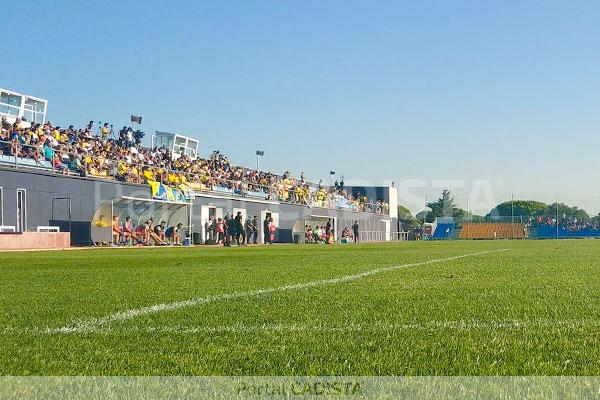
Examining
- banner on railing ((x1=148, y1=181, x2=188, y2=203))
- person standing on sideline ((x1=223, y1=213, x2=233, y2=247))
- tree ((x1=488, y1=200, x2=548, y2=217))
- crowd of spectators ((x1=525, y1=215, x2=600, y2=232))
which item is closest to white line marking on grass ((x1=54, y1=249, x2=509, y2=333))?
banner on railing ((x1=148, y1=181, x2=188, y2=203))

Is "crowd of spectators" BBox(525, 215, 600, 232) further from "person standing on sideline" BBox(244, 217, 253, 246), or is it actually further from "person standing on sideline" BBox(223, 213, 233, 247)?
"person standing on sideline" BBox(223, 213, 233, 247)

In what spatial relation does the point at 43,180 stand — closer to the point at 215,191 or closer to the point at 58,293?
the point at 215,191

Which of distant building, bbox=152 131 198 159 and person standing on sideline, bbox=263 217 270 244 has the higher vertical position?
distant building, bbox=152 131 198 159

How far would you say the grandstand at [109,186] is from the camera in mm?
27453

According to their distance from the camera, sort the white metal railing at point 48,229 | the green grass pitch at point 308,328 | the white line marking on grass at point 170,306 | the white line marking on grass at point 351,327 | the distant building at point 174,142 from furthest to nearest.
Answer: the distant building at point 174,142 → the white metal railing at point 48,229 → the white line marking on grass at point 170,306 → the white line marking on grass at point 351,327 → the green grass pitch at point 308,328

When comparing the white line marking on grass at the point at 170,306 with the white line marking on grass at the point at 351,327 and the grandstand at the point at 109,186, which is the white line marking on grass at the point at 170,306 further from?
the grandstand at the point at 109,186

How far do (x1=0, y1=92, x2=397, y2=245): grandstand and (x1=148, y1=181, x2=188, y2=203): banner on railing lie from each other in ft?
0.14

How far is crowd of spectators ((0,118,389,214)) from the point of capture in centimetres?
2827

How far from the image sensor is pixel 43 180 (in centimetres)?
2828

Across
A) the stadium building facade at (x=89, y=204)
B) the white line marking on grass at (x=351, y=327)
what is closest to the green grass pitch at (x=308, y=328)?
the white line marking on grass at (x=351, y=327)

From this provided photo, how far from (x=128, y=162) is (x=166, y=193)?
81.0 inches

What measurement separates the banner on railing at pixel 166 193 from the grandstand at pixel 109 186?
4 cm

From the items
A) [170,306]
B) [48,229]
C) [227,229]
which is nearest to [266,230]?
[227,229]

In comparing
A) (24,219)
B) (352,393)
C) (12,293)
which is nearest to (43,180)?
(24,219)
